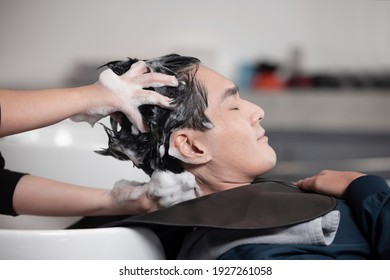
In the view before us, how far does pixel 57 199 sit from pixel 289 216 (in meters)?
0.51

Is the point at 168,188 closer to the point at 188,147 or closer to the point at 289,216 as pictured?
the point at 188,147

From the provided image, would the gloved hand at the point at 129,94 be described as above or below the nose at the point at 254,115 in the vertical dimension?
above

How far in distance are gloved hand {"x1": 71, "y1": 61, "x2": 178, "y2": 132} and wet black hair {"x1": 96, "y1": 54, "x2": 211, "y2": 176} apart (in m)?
0.02

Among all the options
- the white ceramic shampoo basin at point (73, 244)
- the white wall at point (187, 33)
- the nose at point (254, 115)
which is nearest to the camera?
the white ceramic shampoo basin at point (73, 244)

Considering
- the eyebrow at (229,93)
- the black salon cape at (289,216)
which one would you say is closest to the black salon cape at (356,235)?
the black salon cape at (289,216)

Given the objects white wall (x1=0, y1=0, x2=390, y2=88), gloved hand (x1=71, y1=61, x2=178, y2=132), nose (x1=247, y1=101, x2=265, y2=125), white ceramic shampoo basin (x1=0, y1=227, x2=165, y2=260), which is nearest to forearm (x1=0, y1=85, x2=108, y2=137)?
gloved hand (x1=71, y1=61, x2=178, y2=132)

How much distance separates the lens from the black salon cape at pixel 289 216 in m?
0.93

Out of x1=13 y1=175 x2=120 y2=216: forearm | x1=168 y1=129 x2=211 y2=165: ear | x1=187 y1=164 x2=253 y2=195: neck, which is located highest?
x1=168 y1=129 x2=211 y2=165: ear

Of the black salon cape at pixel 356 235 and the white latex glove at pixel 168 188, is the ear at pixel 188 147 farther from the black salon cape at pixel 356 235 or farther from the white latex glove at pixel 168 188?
the black salon cape at pixel 356 235

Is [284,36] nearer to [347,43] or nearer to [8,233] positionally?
[347,43]

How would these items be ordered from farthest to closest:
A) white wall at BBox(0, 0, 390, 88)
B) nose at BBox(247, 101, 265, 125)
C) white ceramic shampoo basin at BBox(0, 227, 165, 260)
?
white wall at BBox(0, 0, 390, 88) → nose at BBox(247, 101, 265, 125) → white ceramic shampoo basin at BBox(0, 227, 165, 260)

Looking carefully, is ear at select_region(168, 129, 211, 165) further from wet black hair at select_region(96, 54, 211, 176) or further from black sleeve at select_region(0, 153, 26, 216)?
black sleeve at select_region(0, 153, 26, 216)

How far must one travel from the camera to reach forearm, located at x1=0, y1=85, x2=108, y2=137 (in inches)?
34.5

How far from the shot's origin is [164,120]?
1002 millimetres
